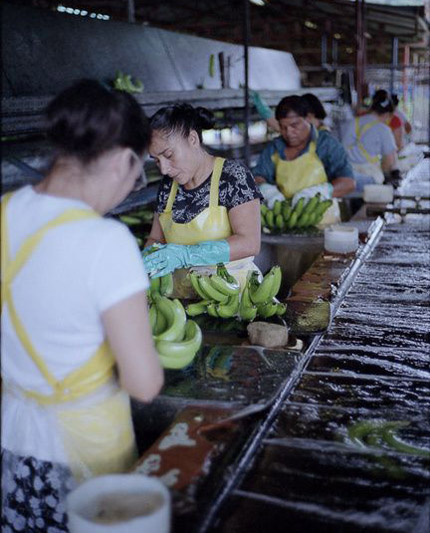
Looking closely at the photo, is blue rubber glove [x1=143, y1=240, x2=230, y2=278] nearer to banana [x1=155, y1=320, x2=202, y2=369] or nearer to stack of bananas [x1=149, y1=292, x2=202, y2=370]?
stack of bananas [x1=149, y1=292, x2=202, y2=370]

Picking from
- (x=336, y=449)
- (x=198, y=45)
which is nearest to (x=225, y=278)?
(x=336, y=449)

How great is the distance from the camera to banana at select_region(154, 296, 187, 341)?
2226mm

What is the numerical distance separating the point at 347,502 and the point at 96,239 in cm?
101

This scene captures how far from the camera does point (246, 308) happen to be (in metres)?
2.85

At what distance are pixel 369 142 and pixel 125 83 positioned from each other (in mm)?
2856

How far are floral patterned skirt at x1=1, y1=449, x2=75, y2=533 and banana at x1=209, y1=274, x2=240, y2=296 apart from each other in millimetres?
1216

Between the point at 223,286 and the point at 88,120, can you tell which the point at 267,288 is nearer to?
the point at 223,286

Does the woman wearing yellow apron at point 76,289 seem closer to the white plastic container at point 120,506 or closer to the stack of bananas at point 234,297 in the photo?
the white plastic container at point 120,506

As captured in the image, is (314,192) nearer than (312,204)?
No

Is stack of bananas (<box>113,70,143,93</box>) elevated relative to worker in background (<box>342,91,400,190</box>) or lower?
elevated

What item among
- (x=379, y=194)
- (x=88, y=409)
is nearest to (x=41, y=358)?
(x=88, y=409)

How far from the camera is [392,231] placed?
527 centimetres

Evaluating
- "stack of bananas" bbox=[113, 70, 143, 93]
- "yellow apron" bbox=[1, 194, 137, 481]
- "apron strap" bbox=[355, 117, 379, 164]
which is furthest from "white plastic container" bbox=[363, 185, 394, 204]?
"yellow apron" bbox=[1, 194, 137, 481]

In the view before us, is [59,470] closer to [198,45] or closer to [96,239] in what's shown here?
[96,239]
